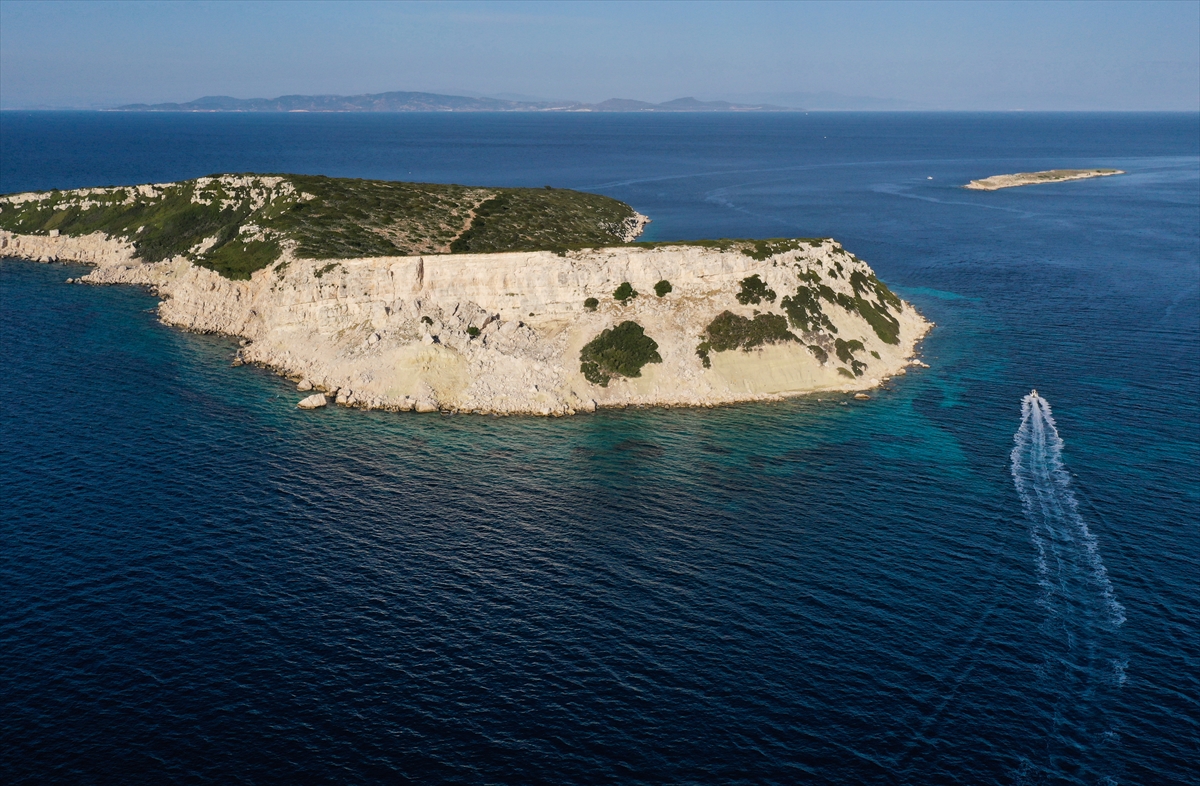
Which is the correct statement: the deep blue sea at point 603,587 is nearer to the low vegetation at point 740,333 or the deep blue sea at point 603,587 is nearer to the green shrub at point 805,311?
the low vegetation at point 740,333

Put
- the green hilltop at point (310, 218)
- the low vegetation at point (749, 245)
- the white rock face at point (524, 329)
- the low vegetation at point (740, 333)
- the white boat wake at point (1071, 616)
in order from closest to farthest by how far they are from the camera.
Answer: the white boat wake at point (1071, 616)
the white rock face at point (524, 329)
the low vegetation at point (740, 333)
the low vegetation at point (749, 245)
the green hilltop at point (310, 218)

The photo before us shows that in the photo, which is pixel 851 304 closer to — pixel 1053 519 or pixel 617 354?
→ pixel 617 354

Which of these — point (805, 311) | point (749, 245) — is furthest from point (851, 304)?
point (749, 245)

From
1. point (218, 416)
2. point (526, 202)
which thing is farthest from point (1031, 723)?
point (526, 202)

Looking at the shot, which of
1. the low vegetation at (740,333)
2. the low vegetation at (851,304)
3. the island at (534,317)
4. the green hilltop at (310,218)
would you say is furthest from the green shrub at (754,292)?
the green hilltop at (310,218)

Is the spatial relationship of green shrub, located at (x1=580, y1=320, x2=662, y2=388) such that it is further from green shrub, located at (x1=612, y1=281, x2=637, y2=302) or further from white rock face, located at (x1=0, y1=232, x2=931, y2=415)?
green shrub, located at (x1=612, y1=281, x2=637, y2=302)

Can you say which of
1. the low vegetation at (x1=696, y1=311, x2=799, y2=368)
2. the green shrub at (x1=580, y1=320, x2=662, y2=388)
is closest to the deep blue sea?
the green shrub at (x1=580, y1=320, x2=662, y2=388)
